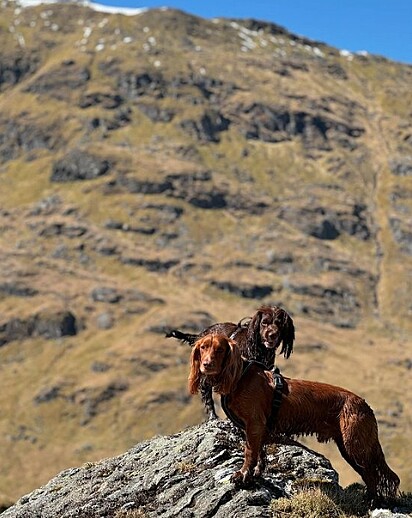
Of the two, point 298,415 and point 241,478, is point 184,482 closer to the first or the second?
point 241,478

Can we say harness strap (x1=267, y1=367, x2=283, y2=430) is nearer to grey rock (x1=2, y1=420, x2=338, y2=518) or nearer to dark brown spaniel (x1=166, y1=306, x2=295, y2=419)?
grey rock (x1=2, y1=420, x2=338, y2=518)

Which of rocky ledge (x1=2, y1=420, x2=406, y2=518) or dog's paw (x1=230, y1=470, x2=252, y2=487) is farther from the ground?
dog's paw (x1=230, y1=470, x2=252, y2=487)

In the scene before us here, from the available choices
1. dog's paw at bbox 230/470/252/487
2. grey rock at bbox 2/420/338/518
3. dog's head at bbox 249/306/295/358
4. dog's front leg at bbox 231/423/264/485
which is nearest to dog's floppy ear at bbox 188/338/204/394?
dog's front leg at bbox 231/423/264/485

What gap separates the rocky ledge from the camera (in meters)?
13.2

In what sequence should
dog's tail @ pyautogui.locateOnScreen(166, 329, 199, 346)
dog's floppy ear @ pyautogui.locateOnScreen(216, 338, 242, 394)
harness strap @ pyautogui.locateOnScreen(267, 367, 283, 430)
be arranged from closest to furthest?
1. dog's floppy ear @ pyautogui.locateOnScreen(216, 338, 242, 394)
2. harness strap @ pyautogui.locateOnScreen(267, 367, 283, 430)
3. dog's tail @ pyautogui.locateOnScreen(166, 329, 199, 346)

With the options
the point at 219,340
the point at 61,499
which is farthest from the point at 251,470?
the point at 61,499

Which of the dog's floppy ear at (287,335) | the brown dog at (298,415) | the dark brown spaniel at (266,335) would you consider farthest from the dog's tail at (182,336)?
the brown dog at (298,415)

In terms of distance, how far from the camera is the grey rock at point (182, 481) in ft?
43.3

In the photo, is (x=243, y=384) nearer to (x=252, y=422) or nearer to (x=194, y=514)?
(x=252, y=422)

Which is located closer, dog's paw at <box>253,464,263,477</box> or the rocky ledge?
dog's paw at <box>253,464,263,477</box>

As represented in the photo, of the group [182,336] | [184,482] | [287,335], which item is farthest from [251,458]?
[182,336]

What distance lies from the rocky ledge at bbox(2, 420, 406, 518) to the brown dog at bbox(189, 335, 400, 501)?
1.83 feet

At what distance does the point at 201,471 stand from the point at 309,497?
2.64 meters

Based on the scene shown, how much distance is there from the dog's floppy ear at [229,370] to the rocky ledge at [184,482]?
1994 mm
